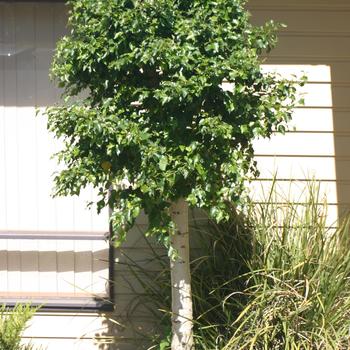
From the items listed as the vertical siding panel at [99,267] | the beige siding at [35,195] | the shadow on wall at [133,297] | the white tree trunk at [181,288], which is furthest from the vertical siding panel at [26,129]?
the white tree trunk at [181,288]

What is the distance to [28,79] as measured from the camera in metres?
5.83

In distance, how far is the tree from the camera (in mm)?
4133

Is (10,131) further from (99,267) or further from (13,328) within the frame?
(13,328)

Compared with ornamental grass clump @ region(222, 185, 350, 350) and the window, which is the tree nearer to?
ornamental grass clump @ region(222, 185, 350, 350)

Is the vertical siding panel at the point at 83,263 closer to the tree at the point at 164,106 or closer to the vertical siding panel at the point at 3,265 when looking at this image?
the vertical siding panel at the point at 3,265

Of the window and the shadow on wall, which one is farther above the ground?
the window

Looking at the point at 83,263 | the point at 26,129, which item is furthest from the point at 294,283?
the point at 26,129

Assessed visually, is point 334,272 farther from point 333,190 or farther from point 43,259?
point 43,259

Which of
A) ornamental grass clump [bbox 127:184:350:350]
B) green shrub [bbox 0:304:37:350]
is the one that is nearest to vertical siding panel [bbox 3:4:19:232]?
green shrub [bbox 0:304:37:350]

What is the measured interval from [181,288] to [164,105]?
116cm

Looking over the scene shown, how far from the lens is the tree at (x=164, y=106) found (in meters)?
4.13

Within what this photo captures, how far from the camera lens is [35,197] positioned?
5.83 m

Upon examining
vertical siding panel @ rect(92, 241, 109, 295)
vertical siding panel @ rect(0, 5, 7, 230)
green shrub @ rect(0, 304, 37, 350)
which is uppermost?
vertical siding panel @ rect(0, 5, 7, 230)

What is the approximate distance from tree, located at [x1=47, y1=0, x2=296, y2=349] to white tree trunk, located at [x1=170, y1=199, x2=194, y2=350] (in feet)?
0.46
